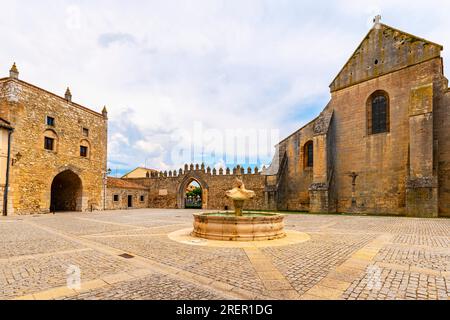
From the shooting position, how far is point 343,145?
68.6 ft

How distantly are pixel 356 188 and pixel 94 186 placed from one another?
2420 cm

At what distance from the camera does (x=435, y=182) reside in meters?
15.0

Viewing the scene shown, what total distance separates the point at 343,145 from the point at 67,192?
86.6 ft

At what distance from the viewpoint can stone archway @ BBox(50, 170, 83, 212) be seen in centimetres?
2347

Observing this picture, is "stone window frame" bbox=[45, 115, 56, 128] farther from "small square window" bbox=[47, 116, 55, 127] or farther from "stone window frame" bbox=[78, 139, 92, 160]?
"stone window frame" bbox=[78, 139, 92, 160]

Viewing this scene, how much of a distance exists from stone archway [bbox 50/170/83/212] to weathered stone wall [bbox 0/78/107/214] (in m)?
0.52

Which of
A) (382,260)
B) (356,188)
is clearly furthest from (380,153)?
(382,260)

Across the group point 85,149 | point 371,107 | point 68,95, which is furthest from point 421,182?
point 68,95

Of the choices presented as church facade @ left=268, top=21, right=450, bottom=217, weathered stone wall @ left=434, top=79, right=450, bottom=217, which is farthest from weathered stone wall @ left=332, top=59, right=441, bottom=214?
weathered stone wall @ left=434, top=79, right=450, bottom=217

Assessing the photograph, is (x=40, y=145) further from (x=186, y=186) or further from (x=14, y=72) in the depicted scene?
(x=186, y=186)

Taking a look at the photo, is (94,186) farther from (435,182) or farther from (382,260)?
(435,182)

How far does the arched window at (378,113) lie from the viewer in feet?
62.8

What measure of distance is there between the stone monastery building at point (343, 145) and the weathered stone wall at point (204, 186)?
3.23m

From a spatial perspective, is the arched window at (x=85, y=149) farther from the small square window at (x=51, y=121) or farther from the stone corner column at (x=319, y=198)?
the stone corner column at (x=319, y=198)
